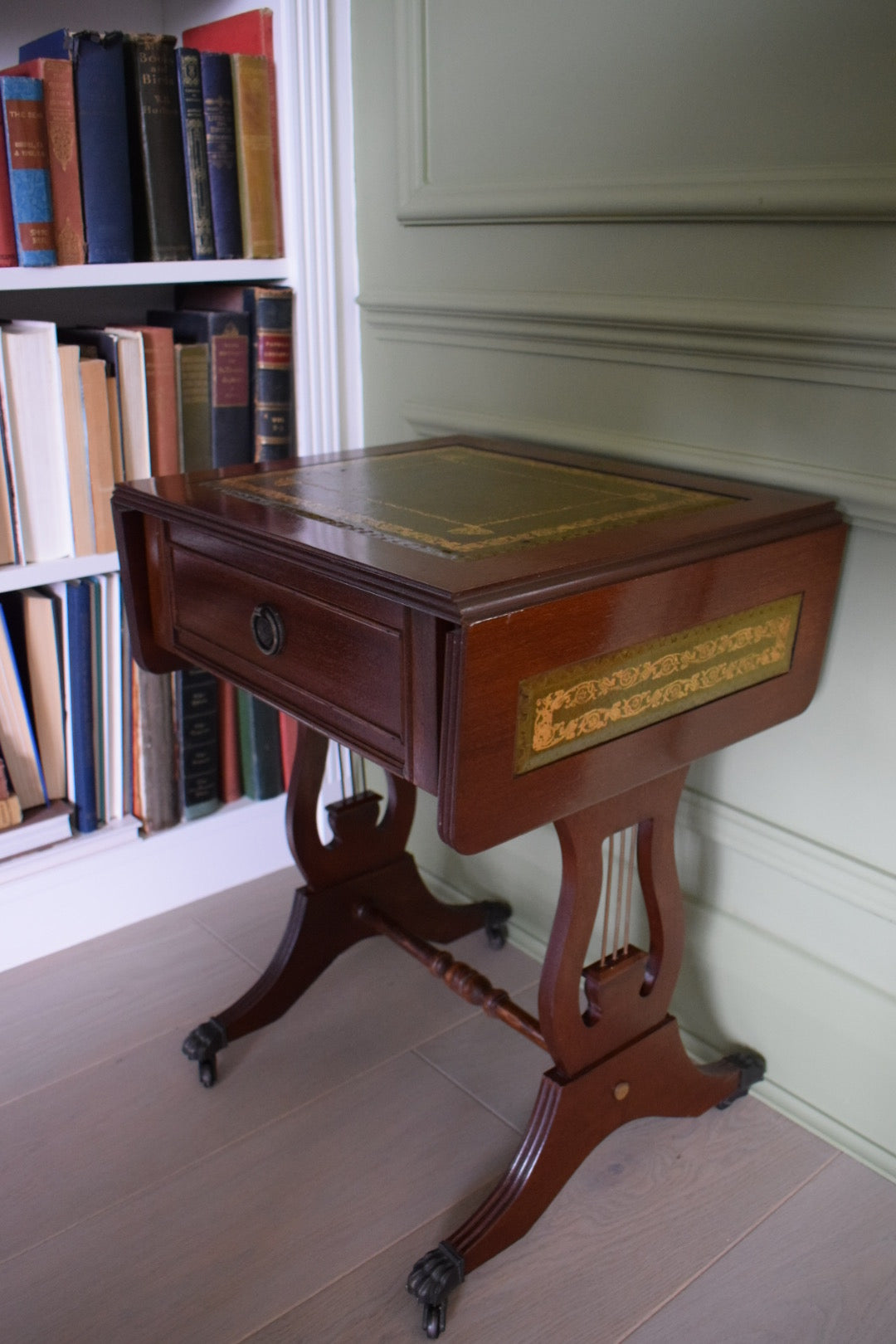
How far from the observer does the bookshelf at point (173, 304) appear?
1676 mm

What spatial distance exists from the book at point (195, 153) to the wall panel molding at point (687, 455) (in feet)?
1.28

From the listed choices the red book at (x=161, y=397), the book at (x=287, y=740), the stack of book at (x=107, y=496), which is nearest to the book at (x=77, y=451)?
the stack of book at (x=107, y=496)

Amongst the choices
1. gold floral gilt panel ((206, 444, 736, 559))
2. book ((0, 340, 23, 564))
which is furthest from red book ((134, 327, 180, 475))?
gold floral gilt panel ((206, 444, 736, 559))

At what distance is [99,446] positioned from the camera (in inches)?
65.4

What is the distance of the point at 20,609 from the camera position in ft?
5.69

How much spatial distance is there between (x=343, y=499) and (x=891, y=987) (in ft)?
2.73

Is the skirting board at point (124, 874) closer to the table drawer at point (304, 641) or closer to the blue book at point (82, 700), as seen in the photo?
the blue book at point (82, 700)

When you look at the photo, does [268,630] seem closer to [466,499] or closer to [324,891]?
[466,499]

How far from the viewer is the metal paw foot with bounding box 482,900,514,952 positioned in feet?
5.92

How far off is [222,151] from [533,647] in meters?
1.12

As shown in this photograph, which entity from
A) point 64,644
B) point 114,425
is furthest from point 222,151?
point 64,644

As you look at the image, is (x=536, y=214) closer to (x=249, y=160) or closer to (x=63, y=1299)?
(x=249, y=160)

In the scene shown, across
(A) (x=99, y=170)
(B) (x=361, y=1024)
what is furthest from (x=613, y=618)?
(A) (x=99, y=170)

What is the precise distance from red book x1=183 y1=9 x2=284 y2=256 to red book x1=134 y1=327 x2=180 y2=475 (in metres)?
0.25
